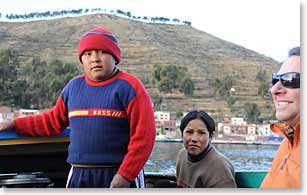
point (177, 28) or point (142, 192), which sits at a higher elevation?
point (177, 28)

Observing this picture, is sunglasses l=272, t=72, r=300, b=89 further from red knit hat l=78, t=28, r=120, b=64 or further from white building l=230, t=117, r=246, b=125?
red knit hat l=78, t=28, r=120, b=64

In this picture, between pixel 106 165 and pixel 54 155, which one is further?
pixel 54 155

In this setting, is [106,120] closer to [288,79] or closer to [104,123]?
[104,123]

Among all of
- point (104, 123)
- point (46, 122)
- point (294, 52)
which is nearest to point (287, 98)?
point (294, 52)

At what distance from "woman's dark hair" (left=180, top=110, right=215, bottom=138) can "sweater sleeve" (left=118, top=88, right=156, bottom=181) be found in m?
0.16

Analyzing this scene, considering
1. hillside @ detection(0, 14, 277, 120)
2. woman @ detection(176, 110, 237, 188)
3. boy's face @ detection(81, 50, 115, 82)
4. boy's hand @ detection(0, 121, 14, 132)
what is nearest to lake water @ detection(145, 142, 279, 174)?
woman @ detection(176, 110, 237, 188)

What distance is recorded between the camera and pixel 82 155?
1.78 m

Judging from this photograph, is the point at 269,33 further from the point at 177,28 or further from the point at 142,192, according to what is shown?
the point at 142,192

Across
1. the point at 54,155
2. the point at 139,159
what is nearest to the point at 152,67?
the point at 139,159

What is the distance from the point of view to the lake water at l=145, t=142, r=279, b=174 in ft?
6.11

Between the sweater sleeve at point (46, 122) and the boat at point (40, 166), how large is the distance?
0.08ft

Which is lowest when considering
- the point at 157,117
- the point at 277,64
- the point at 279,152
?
the point at 279,152

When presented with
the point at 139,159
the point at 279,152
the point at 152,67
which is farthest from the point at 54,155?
the point at 279,152

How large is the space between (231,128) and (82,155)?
1.76 feet
